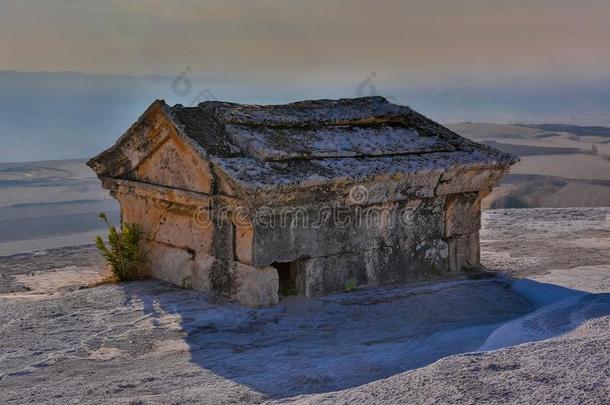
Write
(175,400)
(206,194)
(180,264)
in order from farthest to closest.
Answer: (180,264), (206,194), (175,400)

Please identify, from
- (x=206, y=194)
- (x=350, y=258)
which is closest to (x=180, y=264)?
(x=206, y=194)

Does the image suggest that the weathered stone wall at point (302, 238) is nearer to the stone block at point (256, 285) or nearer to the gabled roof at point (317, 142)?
the stone block at point (256, 285)

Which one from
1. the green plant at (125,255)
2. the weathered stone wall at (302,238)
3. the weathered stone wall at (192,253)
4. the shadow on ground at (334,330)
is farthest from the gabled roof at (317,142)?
the shadow on ground at (334,330)

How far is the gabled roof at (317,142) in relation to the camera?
7.12 m

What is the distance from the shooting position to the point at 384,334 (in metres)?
6.36

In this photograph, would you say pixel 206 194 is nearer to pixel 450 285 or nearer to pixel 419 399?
pixel 450 285

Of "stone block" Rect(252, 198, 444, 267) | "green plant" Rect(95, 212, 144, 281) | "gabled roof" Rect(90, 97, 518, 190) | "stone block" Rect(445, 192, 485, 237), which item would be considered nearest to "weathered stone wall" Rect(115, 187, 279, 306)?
"green plant" Rect(95, 212, 144, 281)

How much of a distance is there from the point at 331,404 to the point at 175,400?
1.02 m

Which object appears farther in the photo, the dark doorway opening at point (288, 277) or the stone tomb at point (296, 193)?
the dark doorway opening at point (288, 277)

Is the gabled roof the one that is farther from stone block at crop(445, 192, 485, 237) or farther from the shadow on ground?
the shadow on ground

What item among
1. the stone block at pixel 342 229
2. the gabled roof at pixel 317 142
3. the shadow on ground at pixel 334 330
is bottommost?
the shadow on ground at pixel 334 330

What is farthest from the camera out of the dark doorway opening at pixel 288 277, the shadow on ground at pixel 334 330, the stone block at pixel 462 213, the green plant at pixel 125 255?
the stone block at pixel 462 213

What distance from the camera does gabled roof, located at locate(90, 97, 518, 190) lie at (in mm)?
7121

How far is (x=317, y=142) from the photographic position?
25.6 ft
